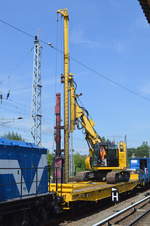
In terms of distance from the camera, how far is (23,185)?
1039 cm

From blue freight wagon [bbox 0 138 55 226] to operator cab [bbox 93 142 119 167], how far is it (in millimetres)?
7118

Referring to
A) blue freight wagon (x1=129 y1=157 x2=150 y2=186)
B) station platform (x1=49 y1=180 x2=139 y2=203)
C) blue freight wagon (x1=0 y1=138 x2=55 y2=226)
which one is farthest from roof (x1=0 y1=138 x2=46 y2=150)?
blue freight wagon (x1=129 y1=157 x2=150 y2=186)

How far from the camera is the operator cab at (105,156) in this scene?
60.9 feet

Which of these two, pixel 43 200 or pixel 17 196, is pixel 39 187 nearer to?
pixel 43 200

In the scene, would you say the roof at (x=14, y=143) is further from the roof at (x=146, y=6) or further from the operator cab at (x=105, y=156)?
the operator cab at (x=105, y=156)

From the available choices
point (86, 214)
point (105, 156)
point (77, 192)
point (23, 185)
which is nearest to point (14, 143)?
point (23, 185)

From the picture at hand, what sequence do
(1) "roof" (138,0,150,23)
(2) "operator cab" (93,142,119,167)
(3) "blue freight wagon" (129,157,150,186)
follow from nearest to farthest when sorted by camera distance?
(1) "roof" (138,0,150,23)
(2) "operator cab" (93,142,119,167)
(3) "blue freight wagon" (129,157,150,186)

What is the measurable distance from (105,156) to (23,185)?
8775 millimetres

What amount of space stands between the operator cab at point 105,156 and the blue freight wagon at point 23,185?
23.4 ft

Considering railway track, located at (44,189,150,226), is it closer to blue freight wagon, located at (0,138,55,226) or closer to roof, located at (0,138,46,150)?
blue freight wagon, located at (0,138,55,226)

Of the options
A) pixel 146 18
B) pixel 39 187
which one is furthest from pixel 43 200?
pixel 146 18

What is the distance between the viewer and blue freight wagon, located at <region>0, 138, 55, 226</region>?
9.32 metres

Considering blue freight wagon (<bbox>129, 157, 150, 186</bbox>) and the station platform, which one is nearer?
the station platform

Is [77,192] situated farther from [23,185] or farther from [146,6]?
[146,6]
